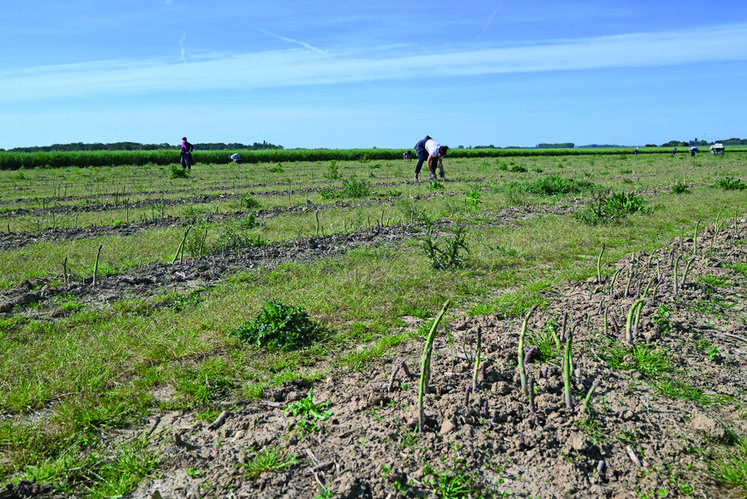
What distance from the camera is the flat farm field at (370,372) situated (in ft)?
8.54

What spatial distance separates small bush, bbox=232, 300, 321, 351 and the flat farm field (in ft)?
0.06

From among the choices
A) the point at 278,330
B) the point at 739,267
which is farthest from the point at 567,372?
the point at 739,267

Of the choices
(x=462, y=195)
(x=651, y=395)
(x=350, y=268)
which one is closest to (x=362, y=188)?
(x=462, y=195)

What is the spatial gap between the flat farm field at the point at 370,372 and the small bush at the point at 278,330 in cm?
2

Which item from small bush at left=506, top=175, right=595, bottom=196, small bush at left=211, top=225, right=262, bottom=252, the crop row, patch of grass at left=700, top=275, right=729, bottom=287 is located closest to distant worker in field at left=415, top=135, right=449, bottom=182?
small bush at left=506, top=175, right=595, bottom=196

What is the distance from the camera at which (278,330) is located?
14.1ft

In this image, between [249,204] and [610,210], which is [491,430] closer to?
[610,210]

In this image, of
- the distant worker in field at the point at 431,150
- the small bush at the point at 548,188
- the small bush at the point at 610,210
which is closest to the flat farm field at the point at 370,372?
the small bush at the point at 610,210

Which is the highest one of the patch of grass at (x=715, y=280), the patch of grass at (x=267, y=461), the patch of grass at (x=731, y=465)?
the patch of grass at (x=715, y=280)

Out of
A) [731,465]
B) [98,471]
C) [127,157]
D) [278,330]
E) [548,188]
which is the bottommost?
[98,471]

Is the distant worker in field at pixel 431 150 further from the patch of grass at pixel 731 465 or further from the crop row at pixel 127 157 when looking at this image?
the crop row at pixel 127 157

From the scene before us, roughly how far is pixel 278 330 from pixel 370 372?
1023 mm

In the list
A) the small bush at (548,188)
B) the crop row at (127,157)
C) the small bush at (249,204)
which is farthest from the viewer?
the crop row at (127,157)

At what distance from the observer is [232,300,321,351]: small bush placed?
4277 millimetres
